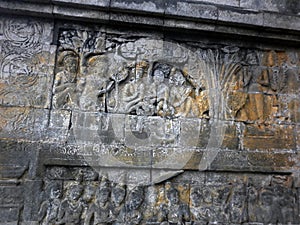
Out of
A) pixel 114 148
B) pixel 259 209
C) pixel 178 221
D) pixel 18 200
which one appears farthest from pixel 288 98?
pixel 18 200

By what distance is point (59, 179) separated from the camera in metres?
2.96

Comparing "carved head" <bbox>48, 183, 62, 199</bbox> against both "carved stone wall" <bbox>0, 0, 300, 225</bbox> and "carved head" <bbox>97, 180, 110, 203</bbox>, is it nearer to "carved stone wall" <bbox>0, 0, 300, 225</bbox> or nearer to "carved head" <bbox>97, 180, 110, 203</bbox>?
"carved stone wall" <bbox>0, 0, 300, 225</bbox>

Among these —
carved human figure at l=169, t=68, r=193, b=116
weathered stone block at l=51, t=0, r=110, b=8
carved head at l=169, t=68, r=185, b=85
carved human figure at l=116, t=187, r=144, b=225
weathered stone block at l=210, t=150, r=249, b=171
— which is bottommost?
carved human figure at l=116, t=187, r=144, b=225

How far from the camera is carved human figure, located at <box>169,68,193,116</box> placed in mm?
3305

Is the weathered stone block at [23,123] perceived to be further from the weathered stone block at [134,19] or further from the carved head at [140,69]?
the weathered stone block at [134,19]

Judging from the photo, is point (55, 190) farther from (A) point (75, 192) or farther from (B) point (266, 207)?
(B) point (266, 207)

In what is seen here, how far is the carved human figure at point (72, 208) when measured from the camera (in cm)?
288

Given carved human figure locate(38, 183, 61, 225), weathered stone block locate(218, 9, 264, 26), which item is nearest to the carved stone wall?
carved human figure locate(38, 183, 61, 225)

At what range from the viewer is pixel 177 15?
321 cm

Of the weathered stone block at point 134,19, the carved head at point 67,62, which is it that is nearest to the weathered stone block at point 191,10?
the weathered stone block at point 134,19

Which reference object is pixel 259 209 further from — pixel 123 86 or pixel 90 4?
pixel 90 4

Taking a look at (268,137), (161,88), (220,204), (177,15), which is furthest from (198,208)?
(177,15)

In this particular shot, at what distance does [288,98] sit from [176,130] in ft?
4.94

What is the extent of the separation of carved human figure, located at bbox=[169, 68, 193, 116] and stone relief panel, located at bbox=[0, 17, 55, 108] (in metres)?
1.40
